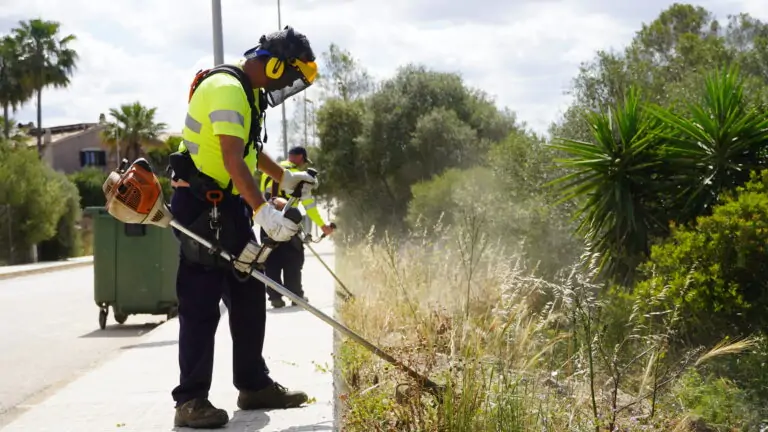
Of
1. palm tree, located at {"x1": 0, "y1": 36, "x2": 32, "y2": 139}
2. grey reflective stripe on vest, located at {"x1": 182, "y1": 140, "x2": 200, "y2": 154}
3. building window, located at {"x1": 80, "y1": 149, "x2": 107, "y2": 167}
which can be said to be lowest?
grey reflective stripe on vest, located at {"x1": 182, "y1": 140, "x2": 200, "y2": 154}

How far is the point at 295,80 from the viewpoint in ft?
18.1

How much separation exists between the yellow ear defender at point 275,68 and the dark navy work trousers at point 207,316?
0.65 meters

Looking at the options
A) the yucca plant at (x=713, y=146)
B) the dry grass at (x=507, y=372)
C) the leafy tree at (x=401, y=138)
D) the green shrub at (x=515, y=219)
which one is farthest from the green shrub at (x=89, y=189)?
the dry grass at (x=507, y=372)

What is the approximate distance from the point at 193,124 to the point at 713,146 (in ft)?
19.3

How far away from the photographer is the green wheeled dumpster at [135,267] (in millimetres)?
11500

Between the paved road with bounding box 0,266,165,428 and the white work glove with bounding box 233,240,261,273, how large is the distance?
181cm

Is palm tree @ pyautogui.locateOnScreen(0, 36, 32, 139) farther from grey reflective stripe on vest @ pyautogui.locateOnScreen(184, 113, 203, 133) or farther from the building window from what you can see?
grey reflective stripe on vest @ pyautogui.locateOnScreen(184, 113, 203, 133)

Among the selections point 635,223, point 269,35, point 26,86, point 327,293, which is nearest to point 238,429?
point 269,35

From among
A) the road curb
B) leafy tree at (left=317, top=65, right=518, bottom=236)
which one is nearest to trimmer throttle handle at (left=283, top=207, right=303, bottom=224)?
the road curb

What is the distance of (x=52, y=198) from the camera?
34.9m

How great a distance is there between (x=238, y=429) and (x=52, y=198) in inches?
1231

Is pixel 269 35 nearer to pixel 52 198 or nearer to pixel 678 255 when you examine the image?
pixel 678 255

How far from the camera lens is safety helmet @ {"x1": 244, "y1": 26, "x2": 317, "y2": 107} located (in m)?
5.40

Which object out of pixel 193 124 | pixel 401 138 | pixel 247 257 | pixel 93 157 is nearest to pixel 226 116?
pixel 193 124
